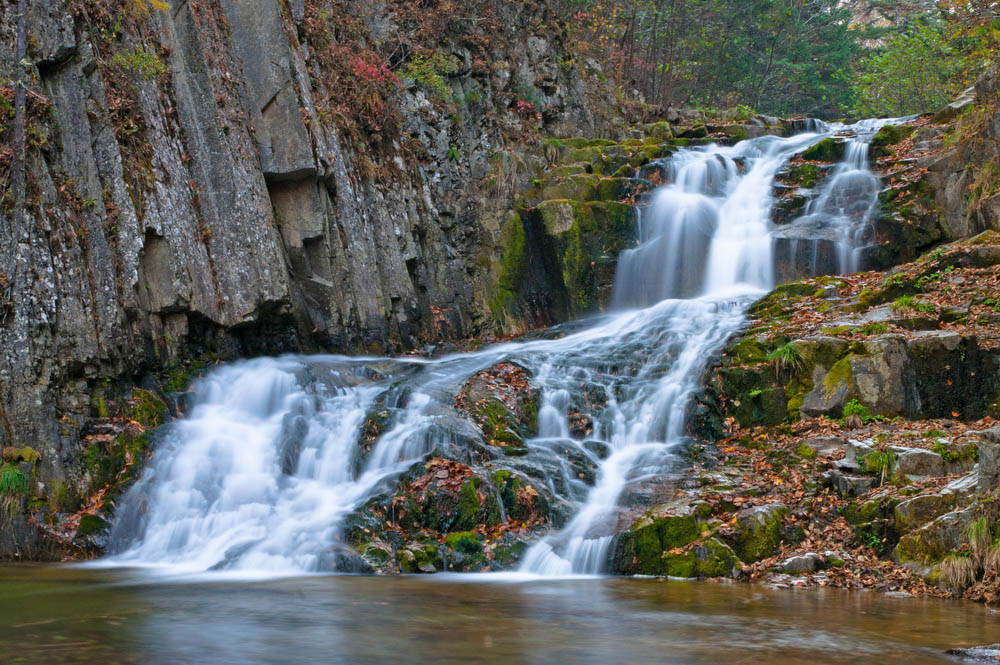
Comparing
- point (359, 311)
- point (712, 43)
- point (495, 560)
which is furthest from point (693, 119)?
point (495, 560)

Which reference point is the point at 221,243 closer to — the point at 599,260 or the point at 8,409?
the point at 8,409

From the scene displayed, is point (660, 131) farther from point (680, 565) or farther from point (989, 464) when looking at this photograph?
point (989, 464)

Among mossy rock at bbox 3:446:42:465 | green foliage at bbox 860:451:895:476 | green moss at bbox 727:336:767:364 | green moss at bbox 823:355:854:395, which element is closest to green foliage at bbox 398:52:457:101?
green moss at bbox 727:336:767:364

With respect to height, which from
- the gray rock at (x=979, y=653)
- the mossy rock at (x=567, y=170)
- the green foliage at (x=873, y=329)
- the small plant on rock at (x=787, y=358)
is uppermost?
the mossy rock at (x=567, y=170)

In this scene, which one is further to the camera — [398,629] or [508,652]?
[398,629]

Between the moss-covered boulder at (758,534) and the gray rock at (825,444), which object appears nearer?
the moss-covered boulder at (758,534)

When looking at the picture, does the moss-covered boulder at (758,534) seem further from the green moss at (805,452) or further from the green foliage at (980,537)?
the green foliage at (980,537)

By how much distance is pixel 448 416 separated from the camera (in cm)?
1080

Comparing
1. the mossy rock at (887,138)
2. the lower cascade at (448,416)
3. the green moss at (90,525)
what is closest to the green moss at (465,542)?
the lower cascade at (448,416)

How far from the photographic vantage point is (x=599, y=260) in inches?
685

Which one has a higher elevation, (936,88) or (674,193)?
(936,88)

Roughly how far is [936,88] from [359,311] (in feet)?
61.4

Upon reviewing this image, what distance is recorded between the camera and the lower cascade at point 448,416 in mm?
8930

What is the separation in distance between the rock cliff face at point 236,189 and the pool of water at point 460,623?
3462 millimetres
